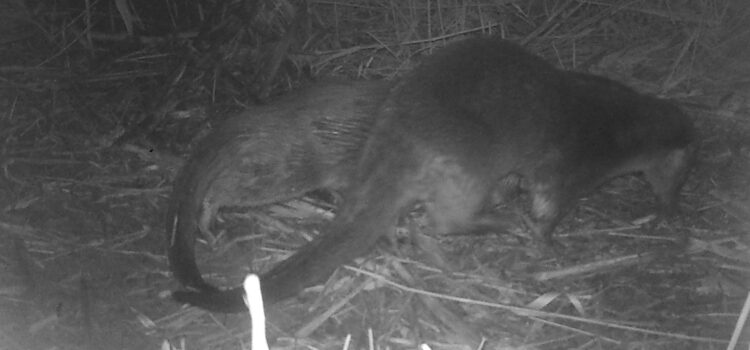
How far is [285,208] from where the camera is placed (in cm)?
207

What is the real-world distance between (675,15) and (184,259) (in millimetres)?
1007

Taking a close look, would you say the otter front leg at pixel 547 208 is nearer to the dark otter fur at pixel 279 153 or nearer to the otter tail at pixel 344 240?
the otter tail at pixel 344 240

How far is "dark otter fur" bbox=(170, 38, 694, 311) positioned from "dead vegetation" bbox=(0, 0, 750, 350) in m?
0.06

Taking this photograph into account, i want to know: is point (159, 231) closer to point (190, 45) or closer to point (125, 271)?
point (125, 271)

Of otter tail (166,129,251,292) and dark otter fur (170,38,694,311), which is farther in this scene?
dark otter fur (170,38,694,311)

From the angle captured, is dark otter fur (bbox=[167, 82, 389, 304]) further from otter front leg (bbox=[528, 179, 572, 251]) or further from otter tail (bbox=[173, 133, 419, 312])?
otter front leg (bbox=[528, 179, 572, 251])

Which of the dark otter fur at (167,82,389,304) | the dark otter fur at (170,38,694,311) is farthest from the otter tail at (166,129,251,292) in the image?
the dark otter fur at (170,38,694,311)

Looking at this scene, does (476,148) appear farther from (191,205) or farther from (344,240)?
(191,205)

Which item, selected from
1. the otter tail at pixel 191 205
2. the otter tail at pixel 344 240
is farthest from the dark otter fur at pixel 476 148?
the otter tail at pixel 191 205

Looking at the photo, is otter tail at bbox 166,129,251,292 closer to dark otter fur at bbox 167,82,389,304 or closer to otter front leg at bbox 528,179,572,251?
dark otter fur at bbox 167,82,389,304

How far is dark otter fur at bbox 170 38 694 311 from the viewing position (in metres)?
2.09

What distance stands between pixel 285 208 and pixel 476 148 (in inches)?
16.5

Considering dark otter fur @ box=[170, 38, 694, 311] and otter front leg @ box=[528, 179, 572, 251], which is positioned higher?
dark otter fur @ box=[170, 38, 694, 311]

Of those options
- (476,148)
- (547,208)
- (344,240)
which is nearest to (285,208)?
(344,240)
